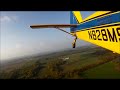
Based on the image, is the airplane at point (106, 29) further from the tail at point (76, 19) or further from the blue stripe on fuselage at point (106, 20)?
the tail at point (76, 19)

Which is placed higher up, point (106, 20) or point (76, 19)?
point (76, 19)

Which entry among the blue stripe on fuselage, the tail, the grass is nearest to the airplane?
the blue stripe on fuselage

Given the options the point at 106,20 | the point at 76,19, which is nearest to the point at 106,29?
the point at 106,20

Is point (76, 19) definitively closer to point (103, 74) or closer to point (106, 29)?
point (106, 29)

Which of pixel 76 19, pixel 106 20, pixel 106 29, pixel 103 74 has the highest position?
pixel 76 19

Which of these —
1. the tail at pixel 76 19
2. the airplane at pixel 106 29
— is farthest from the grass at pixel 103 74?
the airplane at pixel 106 29

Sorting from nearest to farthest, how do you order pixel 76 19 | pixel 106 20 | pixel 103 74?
pixel 106 20 → pixel 76 19 → pixel 103 74

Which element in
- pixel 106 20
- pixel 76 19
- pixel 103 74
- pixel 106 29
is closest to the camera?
pixel 106 20

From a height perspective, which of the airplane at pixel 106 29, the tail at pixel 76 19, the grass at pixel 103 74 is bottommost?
the grass at pixel 103 74

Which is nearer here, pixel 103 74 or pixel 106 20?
pixel 106 20
